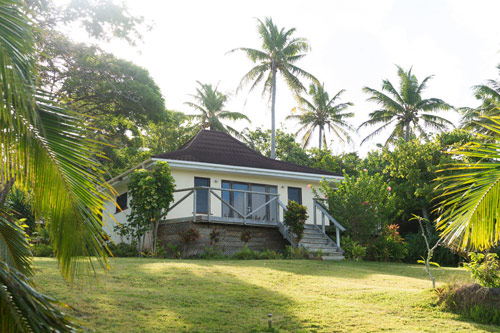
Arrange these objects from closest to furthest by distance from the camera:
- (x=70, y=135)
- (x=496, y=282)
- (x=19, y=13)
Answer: (x=19, y=13), (x=70, y=135), (x=496, y=282)

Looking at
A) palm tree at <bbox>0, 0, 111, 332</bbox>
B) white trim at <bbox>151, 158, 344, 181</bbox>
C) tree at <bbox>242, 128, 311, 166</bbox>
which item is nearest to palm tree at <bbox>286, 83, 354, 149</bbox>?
tree at <bbox>242, 128, 311, 166</bbox>

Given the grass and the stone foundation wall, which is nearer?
the grass

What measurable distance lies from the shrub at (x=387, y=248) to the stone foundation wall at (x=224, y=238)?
3.36 meters

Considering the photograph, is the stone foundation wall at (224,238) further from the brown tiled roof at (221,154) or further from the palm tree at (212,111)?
the palm tree at (212,111)

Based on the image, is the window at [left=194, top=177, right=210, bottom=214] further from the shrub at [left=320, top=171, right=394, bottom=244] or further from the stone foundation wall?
the shrub at [left=320, top=171, right=394, bottom=244]

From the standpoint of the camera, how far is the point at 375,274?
1445cm

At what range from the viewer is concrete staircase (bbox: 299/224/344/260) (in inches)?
725

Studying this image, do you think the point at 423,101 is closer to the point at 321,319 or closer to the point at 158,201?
the point at 158,201

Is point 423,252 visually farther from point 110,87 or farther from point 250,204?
point 110,87

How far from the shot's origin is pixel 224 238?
18891 mm

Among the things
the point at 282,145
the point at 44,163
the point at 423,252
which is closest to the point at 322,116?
the point at 282,145

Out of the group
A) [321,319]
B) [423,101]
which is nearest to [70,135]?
[321,319]

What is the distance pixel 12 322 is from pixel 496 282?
9200 mm

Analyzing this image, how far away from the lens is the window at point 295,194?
23312 mm
